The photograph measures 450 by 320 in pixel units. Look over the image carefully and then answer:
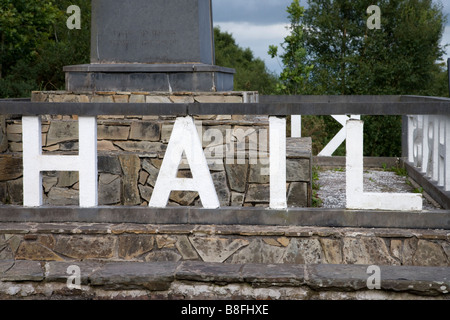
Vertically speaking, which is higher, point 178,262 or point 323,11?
point 323,11

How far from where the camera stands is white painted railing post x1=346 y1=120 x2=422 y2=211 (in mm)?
4457

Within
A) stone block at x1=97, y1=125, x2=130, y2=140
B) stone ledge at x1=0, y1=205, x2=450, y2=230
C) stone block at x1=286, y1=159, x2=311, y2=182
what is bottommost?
stone ledge at x1=0, y1=205, x2=450, y2=230

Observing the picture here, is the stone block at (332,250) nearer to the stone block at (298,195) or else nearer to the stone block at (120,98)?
the stone block at (298,195)

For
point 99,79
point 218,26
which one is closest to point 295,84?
point 99,79

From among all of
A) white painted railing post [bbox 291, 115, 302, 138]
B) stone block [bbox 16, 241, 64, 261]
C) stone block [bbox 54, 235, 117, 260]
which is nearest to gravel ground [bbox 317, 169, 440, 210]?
white painted railing post [bbox 291, 115, 302, 138]

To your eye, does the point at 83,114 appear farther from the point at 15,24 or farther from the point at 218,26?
the point at 218,26

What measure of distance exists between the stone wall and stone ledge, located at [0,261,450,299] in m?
1.57

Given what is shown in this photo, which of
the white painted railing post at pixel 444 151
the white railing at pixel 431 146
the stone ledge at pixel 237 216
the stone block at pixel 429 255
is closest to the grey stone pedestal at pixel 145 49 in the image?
the white railing at pixel 431 146

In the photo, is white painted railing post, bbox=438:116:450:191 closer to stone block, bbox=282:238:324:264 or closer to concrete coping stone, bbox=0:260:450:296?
concrete coping stone, bbox=0:260:450:296

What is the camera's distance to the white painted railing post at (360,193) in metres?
4.46

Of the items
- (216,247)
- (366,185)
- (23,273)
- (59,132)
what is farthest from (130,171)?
(366,185)

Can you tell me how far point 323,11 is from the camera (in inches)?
715
